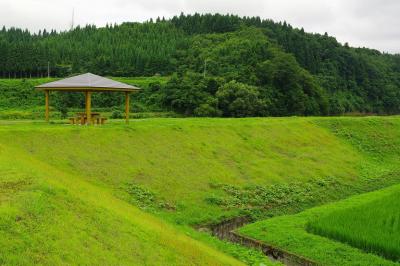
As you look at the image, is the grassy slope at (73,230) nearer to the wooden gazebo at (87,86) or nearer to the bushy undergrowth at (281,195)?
the bushy undergrowth at (281,195)

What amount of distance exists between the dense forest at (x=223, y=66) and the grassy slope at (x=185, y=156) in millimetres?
18120

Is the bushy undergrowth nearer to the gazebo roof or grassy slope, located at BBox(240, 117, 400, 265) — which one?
grassy slope, located at BBox(240, 117, 400, 265)

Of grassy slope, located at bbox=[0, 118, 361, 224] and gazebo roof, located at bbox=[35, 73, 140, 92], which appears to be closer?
grassy slope, located at bbox=[0, 118, 361, 224]

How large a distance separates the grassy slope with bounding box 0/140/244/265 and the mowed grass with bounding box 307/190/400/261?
11.7 feet

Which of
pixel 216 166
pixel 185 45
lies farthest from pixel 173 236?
pixel 185 45

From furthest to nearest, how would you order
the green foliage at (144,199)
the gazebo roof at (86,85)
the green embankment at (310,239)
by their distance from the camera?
the gazebo roof at (86,85)
the green foliage at (144,199)
the green embankment at (310,239)

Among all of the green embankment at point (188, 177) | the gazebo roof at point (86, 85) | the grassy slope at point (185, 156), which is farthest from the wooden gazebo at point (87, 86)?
the green embankment at point (188, 177)

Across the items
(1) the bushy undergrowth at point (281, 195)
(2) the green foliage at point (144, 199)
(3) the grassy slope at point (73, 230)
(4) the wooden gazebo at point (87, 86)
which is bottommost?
(1) the bushy undergrowth at point (281, 195)

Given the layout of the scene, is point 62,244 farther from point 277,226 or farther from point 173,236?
point 277,226

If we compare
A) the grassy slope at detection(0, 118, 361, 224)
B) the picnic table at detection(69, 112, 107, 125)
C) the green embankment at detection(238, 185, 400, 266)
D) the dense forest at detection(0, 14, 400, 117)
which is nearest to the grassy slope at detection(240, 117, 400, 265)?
the green embankment at detection(238, 185, 400, 266)

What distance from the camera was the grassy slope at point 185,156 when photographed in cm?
1550

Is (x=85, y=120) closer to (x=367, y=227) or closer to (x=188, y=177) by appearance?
(x=188, y=177)

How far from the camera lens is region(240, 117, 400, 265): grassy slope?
11680 mm

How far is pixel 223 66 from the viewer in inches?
2290
